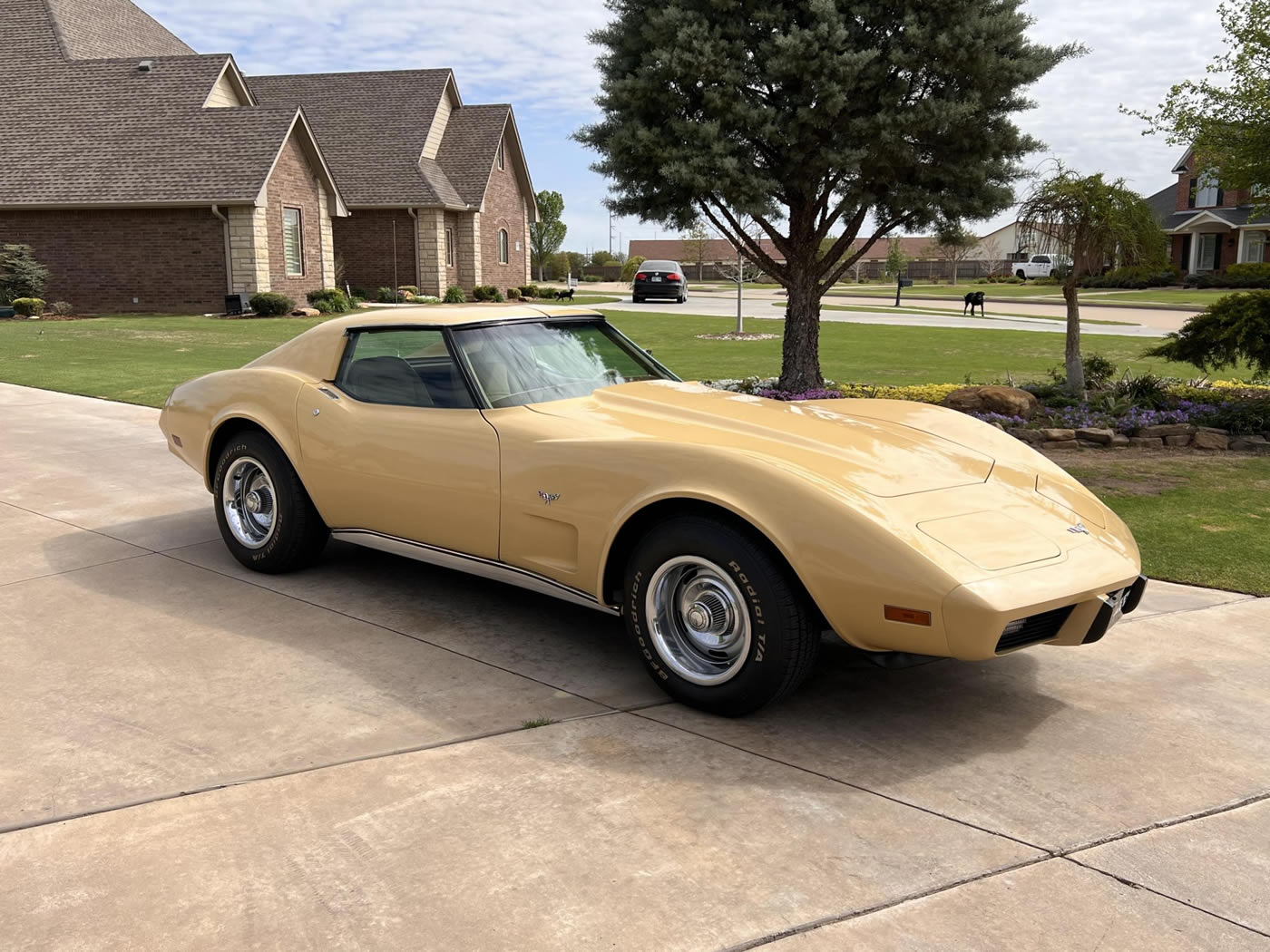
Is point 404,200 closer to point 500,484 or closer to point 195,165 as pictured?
point 195,165

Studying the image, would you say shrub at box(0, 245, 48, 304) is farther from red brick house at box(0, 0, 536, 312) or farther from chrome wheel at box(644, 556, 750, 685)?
chrome wheel at box(644, 556, 750, 685)

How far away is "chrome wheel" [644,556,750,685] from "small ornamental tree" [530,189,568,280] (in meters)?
74.6

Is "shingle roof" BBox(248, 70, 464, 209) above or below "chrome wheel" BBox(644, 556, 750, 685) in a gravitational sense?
above

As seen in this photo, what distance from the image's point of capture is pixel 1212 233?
55812mm

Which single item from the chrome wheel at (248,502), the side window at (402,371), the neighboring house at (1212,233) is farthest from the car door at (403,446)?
the neighboring house at (1212,233)

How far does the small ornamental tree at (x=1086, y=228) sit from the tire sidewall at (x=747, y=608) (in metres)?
8.41

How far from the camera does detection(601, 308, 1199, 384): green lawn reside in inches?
620

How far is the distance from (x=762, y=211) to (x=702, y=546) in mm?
8821

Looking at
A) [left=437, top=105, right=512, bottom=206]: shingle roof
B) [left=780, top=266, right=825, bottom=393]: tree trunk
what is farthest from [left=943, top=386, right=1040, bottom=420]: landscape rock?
[left=437, top=105, right=512, bottom=206]: shingle roof

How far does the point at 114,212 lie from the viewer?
30.2 meters

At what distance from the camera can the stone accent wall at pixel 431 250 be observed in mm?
36812

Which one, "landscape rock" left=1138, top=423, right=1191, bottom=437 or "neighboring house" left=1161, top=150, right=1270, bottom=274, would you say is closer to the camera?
"landscape rock" left=1138, top=423, right=1191, bottom=437

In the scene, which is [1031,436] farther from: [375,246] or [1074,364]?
[375,246]

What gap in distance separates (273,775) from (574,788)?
95 centimetres
